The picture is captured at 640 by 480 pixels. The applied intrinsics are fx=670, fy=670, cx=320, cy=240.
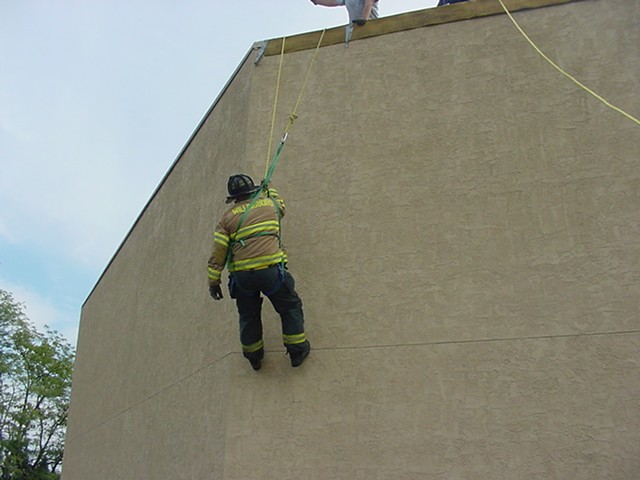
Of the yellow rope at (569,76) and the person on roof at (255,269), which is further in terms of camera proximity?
the yellow rope at (569,76)

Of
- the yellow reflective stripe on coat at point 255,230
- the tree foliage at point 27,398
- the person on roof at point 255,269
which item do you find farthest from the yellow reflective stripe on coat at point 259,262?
the tree foliage at point 27,398

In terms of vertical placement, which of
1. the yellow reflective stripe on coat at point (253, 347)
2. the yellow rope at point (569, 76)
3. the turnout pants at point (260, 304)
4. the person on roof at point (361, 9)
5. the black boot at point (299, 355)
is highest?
the person on roof at point (361, 9)

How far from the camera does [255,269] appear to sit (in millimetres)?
4211

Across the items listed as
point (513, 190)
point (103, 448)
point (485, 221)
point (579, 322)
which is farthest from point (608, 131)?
point (103, 448)

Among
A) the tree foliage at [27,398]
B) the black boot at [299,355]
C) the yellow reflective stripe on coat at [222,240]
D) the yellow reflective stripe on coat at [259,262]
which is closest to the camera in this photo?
the yellow reflective stripe on coat at [259,262]

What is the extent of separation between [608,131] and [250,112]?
8.85ft

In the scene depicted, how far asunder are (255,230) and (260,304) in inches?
19.9

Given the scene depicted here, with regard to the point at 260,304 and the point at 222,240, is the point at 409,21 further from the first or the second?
the point at 260,304

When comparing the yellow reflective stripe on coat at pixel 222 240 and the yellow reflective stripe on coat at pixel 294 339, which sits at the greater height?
the yellow reflective stripe on coat at pixel 222 240

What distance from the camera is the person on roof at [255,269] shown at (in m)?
4.24

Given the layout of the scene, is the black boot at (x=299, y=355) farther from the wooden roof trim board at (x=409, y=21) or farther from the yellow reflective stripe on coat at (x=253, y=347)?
the wooden roof trim board at (x=409, y=21)

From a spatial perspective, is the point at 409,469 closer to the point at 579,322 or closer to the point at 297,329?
the point at 297,329

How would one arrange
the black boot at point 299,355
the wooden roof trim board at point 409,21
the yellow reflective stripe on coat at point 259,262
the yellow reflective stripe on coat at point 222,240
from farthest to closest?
the wooden roof trim board at point 409,21
the black boot at point 299,355
the yellow reflective stripe on coat at point 222,240
the yellow reflective stripe on coat at point 259,262

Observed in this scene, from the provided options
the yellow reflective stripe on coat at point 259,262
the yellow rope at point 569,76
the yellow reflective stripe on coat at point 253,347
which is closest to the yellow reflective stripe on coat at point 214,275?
the yellow reflective stripe on coat at point 259,262
